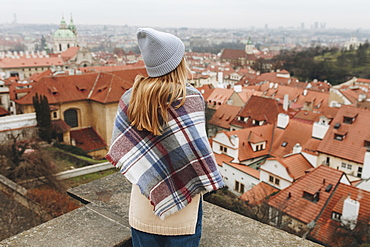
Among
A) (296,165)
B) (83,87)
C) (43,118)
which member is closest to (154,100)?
(296,165)

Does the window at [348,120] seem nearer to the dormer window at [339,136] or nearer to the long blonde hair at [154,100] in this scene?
the dormer window at [339,136]

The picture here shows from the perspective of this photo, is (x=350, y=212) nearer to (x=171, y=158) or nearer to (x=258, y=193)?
(x=258, y=193)

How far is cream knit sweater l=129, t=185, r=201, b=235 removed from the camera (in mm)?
2107

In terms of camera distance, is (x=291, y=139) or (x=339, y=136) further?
(x=291, y=139)

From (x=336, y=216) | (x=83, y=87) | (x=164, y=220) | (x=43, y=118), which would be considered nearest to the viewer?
(x=164, y=220)

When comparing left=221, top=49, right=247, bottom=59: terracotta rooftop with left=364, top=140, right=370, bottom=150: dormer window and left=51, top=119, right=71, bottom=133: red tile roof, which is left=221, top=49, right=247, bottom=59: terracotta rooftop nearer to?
left=51, top=119, right=71, bottom=133: red tile roof

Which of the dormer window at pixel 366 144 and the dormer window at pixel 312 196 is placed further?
the dormer window at pixel 366 144

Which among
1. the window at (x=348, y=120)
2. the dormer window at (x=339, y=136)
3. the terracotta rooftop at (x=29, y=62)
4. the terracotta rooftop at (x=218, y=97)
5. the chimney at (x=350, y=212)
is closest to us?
the chimney at (x=350, y=212)

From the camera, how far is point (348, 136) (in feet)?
57.5

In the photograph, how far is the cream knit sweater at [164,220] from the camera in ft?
6.91

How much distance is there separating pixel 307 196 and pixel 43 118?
17.4m

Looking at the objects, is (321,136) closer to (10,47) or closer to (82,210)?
(82,210)

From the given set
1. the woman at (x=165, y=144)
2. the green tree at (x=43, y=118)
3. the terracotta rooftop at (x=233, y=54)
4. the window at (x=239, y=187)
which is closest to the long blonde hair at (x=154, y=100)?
the woman at (x=165, y=144)

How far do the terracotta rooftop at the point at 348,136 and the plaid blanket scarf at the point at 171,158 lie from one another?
53.3 ft
